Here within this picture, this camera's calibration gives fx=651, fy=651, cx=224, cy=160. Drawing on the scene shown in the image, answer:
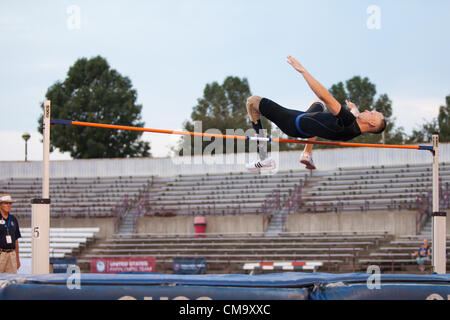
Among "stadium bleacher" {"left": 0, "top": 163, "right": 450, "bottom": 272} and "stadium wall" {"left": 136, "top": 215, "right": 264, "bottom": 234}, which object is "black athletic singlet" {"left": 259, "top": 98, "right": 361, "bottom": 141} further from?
"stadium wall" {"left": 136, "top": 215, "right": 264, "bottom": 234}

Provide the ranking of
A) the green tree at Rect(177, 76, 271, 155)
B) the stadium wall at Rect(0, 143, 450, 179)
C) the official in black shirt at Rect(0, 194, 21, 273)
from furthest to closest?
1. the green tree at Rect(177, 76, 271, 155)
2. the stadium wall at Rect(0, 143, 450, 179)
3. the official in black shirt at Rect(0, 194, 21, 273)

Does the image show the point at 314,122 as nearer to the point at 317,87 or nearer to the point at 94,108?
the point at 317,87

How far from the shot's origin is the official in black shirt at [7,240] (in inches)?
281

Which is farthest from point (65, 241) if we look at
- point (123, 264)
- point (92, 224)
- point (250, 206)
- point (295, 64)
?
point (295, 64)

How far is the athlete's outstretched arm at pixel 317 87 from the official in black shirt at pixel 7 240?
3566 millimetres

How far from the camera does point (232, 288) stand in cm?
447

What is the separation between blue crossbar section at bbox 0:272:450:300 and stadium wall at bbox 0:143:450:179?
16.6 metres

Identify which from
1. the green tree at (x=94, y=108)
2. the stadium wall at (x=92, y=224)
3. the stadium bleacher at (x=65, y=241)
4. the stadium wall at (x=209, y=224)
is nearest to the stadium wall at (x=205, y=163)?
the stadium wall at (x=209, y=224)

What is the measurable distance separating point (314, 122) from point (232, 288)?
2123 millimetres

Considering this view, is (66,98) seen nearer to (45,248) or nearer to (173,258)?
(173,258)

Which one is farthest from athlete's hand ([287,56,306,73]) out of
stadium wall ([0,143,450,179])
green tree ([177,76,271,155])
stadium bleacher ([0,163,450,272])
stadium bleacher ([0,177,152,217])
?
green tree ([177,76,271,155])

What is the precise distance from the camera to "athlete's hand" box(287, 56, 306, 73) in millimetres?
5680

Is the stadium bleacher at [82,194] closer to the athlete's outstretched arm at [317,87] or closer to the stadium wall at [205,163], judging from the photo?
the stadium wall at [205,163]
